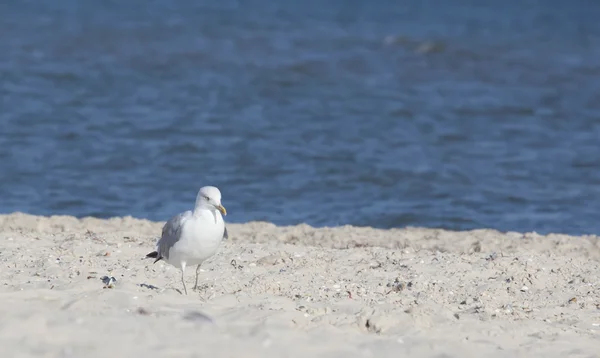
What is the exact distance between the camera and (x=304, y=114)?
16719mm

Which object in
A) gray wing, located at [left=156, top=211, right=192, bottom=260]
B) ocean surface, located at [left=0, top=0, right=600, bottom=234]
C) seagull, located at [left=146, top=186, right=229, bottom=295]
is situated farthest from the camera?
ocean surface, located at [left=0, top=0, right=600, bottom=234]

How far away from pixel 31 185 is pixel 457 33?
41.1 feet

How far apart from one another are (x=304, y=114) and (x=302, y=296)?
373 inches

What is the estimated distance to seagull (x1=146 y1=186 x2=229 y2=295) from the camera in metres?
7.41

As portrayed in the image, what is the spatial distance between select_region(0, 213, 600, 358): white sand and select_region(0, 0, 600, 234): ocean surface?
2094mm

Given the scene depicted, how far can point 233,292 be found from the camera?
24.4 ft

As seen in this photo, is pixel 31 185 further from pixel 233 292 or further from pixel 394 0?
pixel 394 0

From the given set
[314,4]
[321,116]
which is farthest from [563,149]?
[314,4]

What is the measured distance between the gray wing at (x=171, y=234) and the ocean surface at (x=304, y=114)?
A: 4.10 meters

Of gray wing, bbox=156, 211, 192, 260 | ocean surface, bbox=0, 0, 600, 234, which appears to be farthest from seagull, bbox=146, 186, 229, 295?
ocean surface, bbox=0, 0, 600, 234

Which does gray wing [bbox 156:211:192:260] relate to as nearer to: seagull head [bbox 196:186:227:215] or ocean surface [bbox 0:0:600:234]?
seagull head [bbox 196:186:227:215]

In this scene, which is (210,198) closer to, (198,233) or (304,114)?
(198,233)

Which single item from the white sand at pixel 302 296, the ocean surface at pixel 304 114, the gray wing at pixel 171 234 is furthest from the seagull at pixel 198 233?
the ocean surface at pixel 304 114

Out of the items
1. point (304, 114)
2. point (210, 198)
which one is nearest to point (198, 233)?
point (210, 198)
